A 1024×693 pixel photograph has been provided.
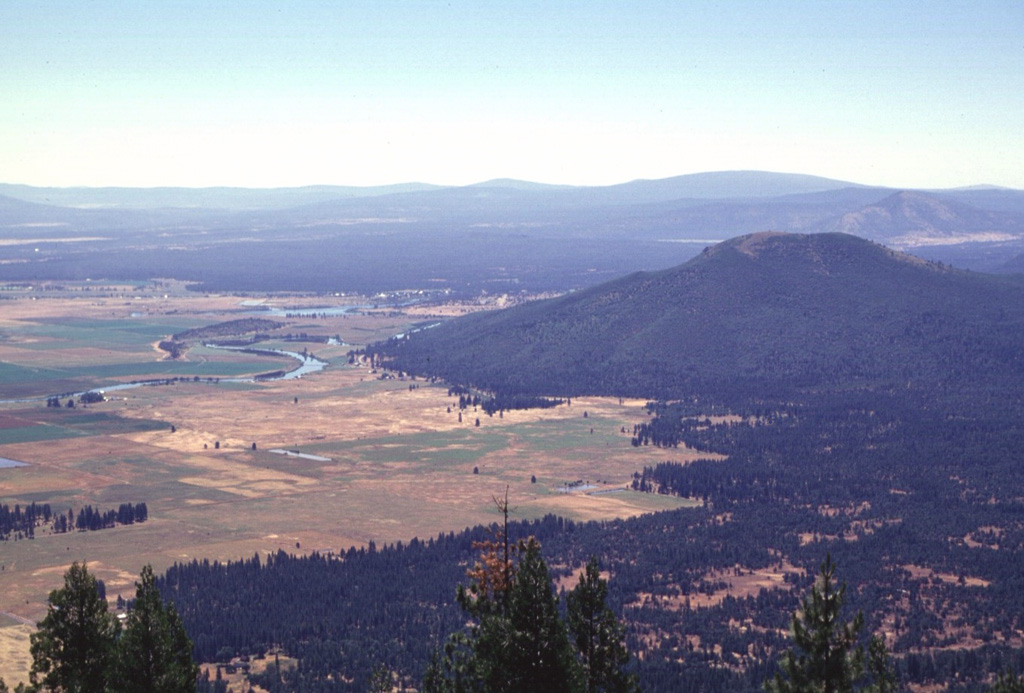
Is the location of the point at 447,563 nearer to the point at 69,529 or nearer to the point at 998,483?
the point at 69,529

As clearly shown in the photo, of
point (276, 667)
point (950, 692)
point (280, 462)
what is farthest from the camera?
point (280, 462)

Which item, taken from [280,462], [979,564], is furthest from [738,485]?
[280,462]

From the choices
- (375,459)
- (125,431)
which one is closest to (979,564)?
(375,459)

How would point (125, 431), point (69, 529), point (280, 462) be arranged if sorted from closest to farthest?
1. point (69, 529)
2. point (280, 462)
3. point (125, 431)

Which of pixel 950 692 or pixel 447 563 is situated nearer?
pixel 950 692

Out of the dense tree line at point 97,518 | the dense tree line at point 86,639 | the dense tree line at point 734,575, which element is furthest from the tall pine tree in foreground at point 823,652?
the dense tree line at point 97,518

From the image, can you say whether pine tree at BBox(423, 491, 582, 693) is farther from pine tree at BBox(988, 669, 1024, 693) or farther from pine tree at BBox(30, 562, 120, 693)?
pine tree at BBox(988, 669, 1024, 693)
